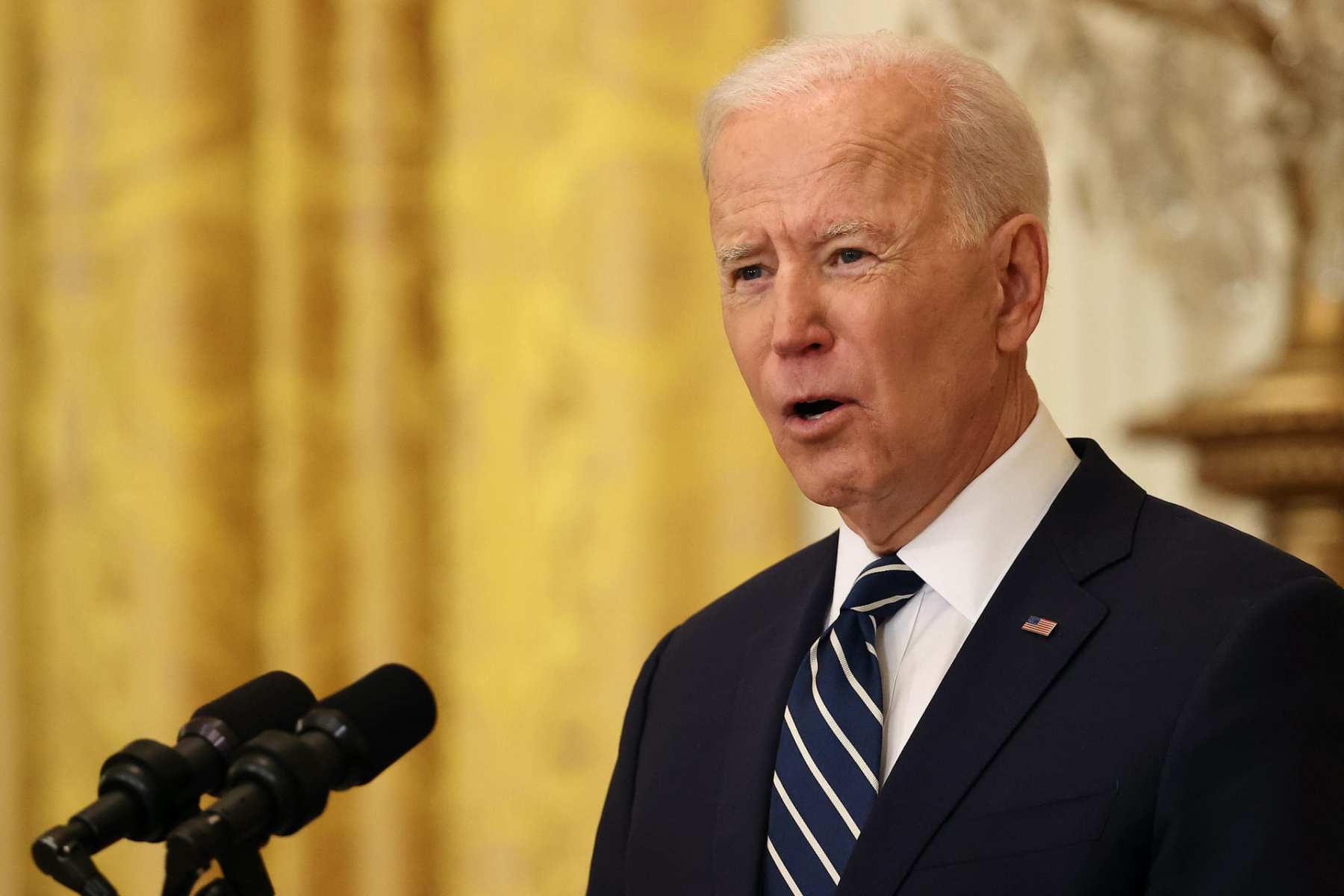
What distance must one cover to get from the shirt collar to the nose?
22 centimetres

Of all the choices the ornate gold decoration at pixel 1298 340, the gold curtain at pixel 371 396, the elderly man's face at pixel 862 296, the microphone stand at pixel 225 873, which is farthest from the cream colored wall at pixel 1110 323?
the microphone stand at pixel 225 873

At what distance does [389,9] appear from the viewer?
9.76ft

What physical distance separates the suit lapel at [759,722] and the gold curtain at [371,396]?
96 centimetres

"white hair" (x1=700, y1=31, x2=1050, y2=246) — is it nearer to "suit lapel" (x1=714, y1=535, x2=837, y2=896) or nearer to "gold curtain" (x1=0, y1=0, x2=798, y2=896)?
"suit lapel" (x1=714, y1=535, x2=837, y2=896)

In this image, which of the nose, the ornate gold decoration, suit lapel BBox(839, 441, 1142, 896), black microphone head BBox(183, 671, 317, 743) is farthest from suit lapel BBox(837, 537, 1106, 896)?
the ornate gold decoration

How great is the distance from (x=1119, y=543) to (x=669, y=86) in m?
1.56

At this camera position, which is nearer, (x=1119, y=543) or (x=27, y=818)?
(x=1119, y=543)

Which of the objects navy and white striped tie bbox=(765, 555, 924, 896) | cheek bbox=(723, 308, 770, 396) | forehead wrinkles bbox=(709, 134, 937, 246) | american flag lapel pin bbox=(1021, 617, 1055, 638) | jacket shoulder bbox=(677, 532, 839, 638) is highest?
forehead wrinkles bbox=(709, 134, 937, 246)

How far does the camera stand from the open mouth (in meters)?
1.58

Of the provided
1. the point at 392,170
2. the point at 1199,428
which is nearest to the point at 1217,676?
the point at 1199,428

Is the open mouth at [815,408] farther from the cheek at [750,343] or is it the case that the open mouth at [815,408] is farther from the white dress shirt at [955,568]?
the white dress shirt at [955,568]

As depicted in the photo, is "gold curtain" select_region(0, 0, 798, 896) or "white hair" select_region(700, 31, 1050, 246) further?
"gold curtain" select_region(0, 0, 798, 896)

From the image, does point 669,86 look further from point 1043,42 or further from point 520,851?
point 520,851

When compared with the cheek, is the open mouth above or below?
below
